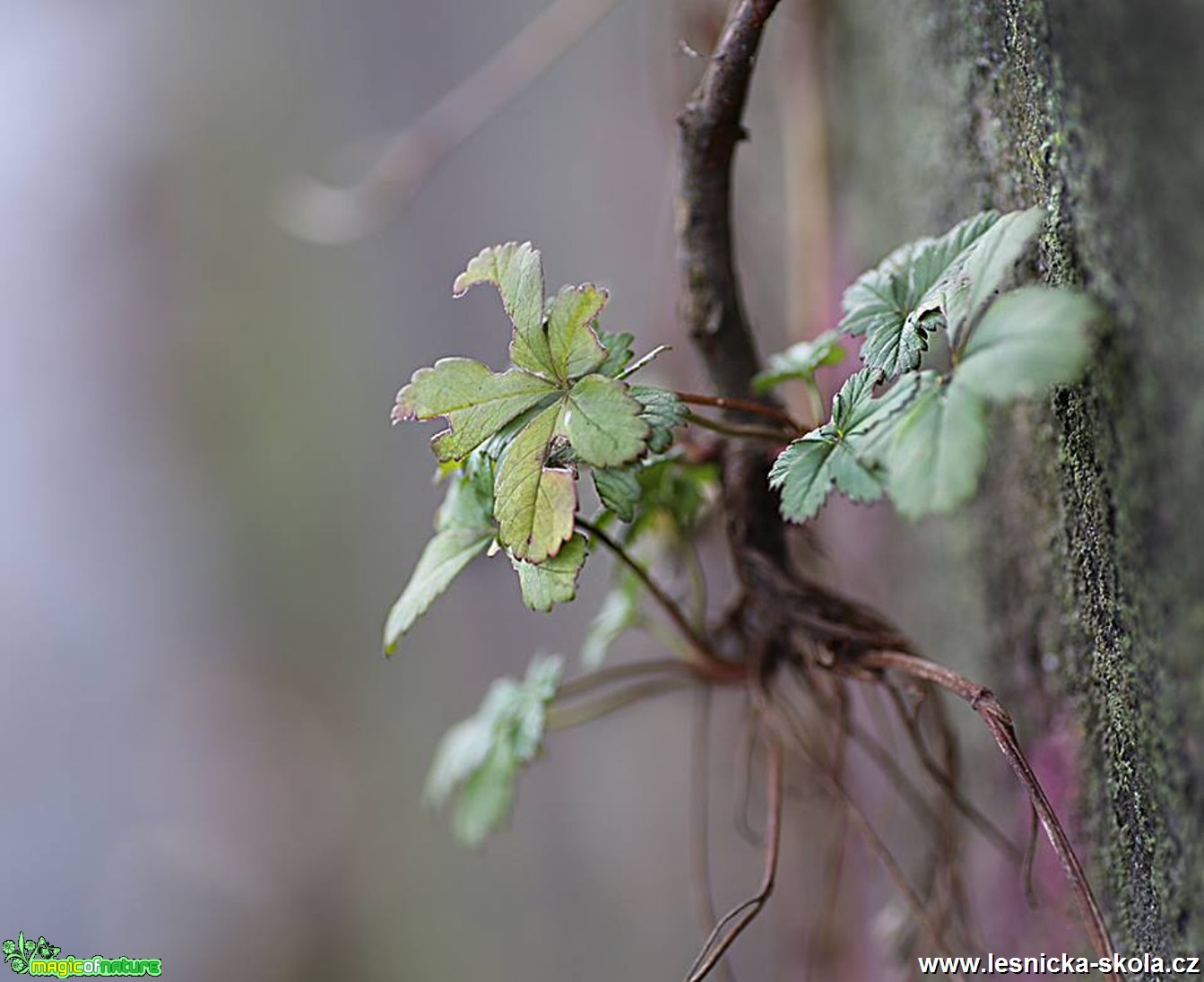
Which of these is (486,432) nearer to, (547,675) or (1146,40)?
(547,675)

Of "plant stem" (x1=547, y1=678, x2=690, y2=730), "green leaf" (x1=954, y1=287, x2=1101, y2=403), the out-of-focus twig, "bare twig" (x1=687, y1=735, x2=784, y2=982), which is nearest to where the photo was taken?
"green leaf" (x1=954, y1=287, x2=1101, y2=403)

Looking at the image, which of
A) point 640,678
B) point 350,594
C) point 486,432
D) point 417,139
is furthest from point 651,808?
point 486,432

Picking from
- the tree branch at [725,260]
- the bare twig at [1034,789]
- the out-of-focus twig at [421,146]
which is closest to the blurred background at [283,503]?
the out-of-focus twig at [421,146]

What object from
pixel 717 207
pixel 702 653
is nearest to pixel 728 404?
pixel 717 207

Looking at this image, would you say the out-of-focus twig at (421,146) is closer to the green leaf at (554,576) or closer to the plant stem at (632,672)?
the plant stem at (632,672)

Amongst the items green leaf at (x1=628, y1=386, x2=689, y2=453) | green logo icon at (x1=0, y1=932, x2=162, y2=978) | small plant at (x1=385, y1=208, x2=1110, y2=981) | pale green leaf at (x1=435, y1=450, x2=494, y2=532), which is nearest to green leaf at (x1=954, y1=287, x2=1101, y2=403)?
small plant at (x1=385, y1=208, x2=1110, y2=981)

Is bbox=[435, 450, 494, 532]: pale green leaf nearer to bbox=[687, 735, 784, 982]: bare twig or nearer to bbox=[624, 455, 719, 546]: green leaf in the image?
bbox=[624, 455, 719, 546]: green leaf
